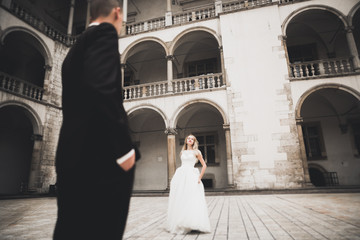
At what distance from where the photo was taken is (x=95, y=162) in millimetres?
1179

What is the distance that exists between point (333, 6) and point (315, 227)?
12.3 m

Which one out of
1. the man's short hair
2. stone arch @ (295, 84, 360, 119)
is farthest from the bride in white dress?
stone arch @ (295, 84, 360, 119)

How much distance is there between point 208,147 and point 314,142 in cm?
649

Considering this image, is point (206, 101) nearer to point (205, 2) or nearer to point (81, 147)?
point (205, 2)

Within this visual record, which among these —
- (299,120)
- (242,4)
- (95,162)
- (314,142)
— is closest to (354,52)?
(299,120)

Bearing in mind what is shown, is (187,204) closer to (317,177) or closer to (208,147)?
(208,147)

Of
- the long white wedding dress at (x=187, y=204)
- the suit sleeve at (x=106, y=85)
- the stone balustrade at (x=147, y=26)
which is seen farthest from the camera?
the stone balustrade at (x=147, y=26)

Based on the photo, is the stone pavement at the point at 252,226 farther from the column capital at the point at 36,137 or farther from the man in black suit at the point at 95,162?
the column capital at the point at 36,137

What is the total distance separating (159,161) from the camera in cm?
1579

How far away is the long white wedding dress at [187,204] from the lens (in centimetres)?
381

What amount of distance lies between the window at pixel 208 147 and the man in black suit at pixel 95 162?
13735 mm

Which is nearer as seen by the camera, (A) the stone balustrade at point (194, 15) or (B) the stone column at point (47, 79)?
(B) the stone column at point (47, 79)

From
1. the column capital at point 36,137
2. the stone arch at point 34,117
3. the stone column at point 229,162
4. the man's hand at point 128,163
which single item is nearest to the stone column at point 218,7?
the stone column at point 229,162

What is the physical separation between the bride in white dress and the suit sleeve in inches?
120
